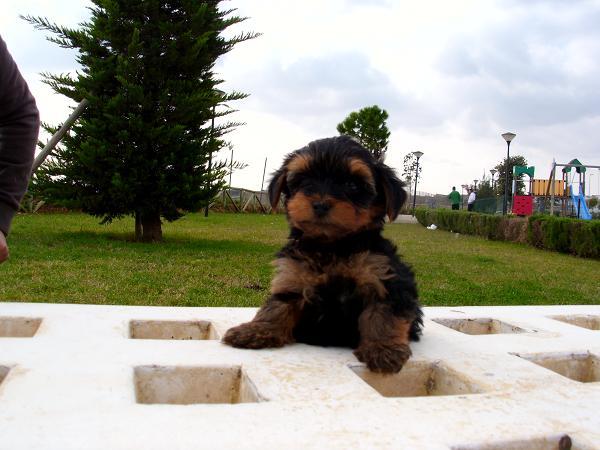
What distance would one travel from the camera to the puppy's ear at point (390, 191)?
2848mm

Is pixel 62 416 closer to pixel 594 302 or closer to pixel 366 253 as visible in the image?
pixel 366 253

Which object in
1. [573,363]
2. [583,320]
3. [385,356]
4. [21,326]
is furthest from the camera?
[583,320]

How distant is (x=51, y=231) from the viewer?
13.3 meters

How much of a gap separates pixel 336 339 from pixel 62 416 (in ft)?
4.74

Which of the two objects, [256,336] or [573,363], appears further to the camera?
[573,363]

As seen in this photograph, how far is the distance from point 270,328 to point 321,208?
2.13 feet

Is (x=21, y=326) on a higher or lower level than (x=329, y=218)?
lower

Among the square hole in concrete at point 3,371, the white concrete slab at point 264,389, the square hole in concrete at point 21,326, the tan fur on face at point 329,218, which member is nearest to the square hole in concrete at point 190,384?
the white concrete slab at point 264,389

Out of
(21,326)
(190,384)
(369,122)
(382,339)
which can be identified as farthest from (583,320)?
(369,122)

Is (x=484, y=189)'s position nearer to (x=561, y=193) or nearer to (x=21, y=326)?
(x=561, y=193)

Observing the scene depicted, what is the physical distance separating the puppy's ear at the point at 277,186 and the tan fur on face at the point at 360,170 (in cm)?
45

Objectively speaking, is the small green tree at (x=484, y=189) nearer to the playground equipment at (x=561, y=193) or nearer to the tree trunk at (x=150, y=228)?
the playground equipment at (x=561, y=193)


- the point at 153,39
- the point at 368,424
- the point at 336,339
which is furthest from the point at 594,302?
the point at 153,39

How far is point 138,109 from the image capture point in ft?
36.1
